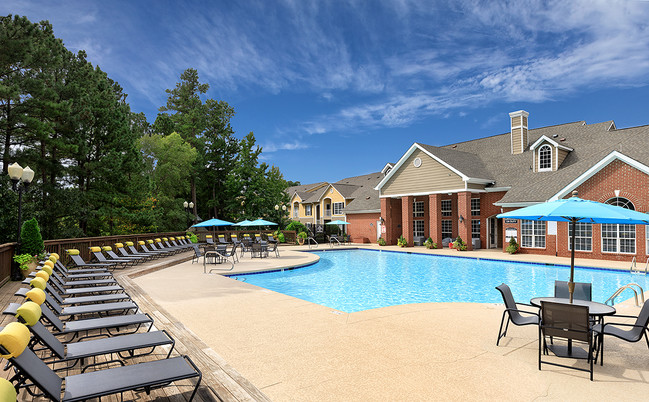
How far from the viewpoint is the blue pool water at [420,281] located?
11984 mm

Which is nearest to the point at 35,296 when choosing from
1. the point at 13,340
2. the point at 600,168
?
the point at 13,340

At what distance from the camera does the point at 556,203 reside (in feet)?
22.8

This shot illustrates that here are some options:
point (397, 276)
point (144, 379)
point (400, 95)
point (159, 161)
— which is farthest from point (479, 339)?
point (159, 161)

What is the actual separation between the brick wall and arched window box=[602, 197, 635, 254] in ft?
56.0

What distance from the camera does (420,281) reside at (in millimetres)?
→ 15008

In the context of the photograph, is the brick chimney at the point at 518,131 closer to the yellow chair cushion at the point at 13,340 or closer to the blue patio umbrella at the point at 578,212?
the blue patio umbrella at the point at 578,212

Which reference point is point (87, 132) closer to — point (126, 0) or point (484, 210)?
point (126, 0)

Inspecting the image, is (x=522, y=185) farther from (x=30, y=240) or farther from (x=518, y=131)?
(x=30, y=240)

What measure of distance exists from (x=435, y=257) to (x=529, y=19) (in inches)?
551

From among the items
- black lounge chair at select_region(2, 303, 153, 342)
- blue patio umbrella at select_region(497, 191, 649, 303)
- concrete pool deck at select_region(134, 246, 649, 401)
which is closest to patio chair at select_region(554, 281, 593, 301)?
blue patio umbrella at select_region(497, 191, 649, 303)

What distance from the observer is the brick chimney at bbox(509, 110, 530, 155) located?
90.7ft

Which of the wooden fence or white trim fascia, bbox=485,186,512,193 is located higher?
white trim fascia, bbox=485,186,512,193

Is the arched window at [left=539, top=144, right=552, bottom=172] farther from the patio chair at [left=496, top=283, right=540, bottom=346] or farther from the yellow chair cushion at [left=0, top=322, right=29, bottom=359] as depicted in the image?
the yellow chair cushion at [left=0, top=322, right=29, bottom=359]

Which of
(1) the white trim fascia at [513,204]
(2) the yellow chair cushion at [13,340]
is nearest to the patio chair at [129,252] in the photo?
(2) the yellow chair cushion at [13,340]
